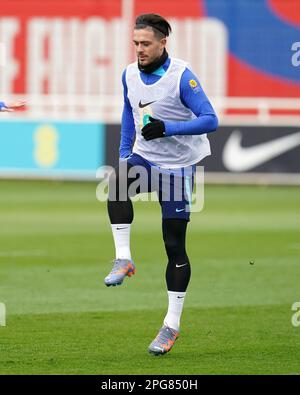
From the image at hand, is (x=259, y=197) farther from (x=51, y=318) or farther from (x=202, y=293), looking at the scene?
(x=51, y=318)

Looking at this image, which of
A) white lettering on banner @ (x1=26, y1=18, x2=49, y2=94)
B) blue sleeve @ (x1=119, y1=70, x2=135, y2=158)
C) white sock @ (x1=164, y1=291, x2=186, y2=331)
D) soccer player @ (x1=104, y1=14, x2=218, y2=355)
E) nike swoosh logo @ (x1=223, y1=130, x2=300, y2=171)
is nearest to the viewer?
soccer player @ (x1=104, y1=14, x2=218, y2=355)

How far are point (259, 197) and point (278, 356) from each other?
1422cm

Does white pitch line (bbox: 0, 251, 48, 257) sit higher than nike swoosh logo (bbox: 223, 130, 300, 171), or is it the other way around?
white pitch line (bbox: 0, 251, 48, 257)

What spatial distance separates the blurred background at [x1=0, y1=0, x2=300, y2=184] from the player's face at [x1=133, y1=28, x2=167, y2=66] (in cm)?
1652

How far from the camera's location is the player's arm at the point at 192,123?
8703mm

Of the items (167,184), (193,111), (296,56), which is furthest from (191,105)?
(296,56)

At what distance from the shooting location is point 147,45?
8852mm

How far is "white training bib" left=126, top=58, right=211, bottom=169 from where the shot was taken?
29.4 ft

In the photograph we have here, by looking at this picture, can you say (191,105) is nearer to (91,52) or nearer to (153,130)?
(153,130)

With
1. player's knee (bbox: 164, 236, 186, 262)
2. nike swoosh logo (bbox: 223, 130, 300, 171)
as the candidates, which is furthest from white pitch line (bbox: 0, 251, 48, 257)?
nike swoosh logo (bbox: 223, 130, 300, 171)

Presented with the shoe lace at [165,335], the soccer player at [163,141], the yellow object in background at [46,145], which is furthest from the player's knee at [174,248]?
the yellow object in background at [46,145]

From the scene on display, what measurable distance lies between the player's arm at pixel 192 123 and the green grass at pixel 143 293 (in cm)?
165

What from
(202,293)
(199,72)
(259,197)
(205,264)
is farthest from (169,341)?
(199,72)

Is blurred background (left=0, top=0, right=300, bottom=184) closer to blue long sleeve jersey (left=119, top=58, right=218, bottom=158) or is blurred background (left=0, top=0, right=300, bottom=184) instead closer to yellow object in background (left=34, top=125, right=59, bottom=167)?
yellow object in background (left=34, top=125, right=59, bottom=167)
